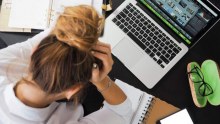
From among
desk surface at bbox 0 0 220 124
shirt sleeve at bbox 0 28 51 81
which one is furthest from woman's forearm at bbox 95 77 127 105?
shirt sleeve at bbox 0 28 51 81

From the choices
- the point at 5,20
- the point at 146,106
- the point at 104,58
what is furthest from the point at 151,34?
the point at 5,20

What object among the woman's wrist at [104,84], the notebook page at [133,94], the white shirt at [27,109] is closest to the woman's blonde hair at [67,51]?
the white shirt at [27,109]

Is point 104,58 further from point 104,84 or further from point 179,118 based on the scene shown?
point 179,118

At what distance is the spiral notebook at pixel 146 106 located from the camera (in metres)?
0.97

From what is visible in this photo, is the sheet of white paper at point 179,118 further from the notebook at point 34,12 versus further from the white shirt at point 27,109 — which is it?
the notebook at point 34,12

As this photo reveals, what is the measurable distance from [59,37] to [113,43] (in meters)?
0.46

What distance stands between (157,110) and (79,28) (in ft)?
1.66

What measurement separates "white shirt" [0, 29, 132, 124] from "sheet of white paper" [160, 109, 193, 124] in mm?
138

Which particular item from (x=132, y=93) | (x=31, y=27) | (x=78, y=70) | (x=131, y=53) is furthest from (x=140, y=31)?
(x=78, y=70)

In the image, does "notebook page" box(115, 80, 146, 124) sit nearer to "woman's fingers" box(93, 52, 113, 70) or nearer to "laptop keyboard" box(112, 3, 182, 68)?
"laptop keyboard" box(112, 3, 182, 68)


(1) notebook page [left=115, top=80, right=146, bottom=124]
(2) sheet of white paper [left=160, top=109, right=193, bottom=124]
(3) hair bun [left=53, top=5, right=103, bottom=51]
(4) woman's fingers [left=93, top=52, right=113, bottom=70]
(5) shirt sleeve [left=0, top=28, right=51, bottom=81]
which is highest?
(3) hair bun [left=53, top=5, right=103, bottom=51]

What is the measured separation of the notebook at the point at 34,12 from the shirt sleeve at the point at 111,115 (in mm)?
338

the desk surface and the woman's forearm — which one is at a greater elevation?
the desk surface

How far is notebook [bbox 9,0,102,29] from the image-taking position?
3.27ft
